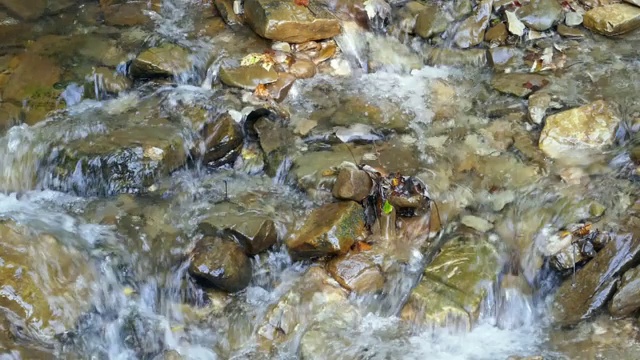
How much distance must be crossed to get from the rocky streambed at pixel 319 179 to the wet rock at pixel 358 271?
0.6 inches

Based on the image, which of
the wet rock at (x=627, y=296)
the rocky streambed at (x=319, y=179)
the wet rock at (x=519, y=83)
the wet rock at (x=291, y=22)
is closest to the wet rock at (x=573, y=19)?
the rocky streambed at (x=319, y=179)

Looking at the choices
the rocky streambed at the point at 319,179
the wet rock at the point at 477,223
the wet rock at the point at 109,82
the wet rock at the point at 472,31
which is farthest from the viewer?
the wet rock at the point at 472,31

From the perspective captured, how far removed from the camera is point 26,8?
6832mm

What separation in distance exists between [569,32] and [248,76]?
341 cm

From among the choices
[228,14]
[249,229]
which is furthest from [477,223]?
[228,14]

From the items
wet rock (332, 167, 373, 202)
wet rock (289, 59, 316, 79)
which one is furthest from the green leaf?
wet rock (289, 59, 316, 79)

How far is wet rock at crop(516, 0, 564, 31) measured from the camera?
6473 mm

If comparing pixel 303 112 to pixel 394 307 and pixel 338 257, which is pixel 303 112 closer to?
pixel 338 257

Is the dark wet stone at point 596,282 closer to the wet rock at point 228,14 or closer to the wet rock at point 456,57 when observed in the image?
the wet rock at point 456,57

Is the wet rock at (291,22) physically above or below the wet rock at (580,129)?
above

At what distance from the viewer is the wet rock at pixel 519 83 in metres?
5.85

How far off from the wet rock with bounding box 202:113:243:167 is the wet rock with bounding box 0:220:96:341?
1.53 meters

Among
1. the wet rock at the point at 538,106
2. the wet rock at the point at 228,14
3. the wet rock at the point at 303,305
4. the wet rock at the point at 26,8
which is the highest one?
the wet rock at the point at 26,8

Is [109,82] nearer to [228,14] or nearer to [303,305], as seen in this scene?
[228,14]
